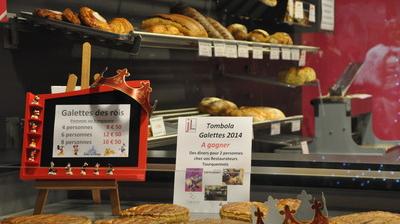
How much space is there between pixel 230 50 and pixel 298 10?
5.41 feet

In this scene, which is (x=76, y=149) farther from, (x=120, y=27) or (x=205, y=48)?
(x=205, y=48)

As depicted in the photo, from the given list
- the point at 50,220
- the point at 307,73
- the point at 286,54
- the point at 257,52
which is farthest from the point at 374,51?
the point at 50,220

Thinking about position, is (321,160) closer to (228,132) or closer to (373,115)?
(228,132)

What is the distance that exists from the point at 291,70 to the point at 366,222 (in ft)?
11.3

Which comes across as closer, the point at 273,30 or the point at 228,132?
the point at 228,132

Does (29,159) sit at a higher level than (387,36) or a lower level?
lower

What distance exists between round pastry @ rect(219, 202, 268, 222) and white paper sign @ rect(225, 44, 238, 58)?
68.7 inches

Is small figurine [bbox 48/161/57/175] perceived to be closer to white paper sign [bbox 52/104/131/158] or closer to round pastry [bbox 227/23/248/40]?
white paper sign [bbox 52/104/131/158]

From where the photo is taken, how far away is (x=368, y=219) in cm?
163

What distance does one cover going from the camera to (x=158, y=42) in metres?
2.86

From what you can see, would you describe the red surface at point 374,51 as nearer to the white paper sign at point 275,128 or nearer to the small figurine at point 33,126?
the white paper sign at point 275,128

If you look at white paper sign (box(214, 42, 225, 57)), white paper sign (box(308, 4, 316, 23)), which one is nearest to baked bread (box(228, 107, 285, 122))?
white paper sign (box(214, 42, 225, 57))

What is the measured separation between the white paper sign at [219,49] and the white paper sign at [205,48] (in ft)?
0.22

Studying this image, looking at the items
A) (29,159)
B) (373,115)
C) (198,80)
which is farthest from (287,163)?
(373,115)
